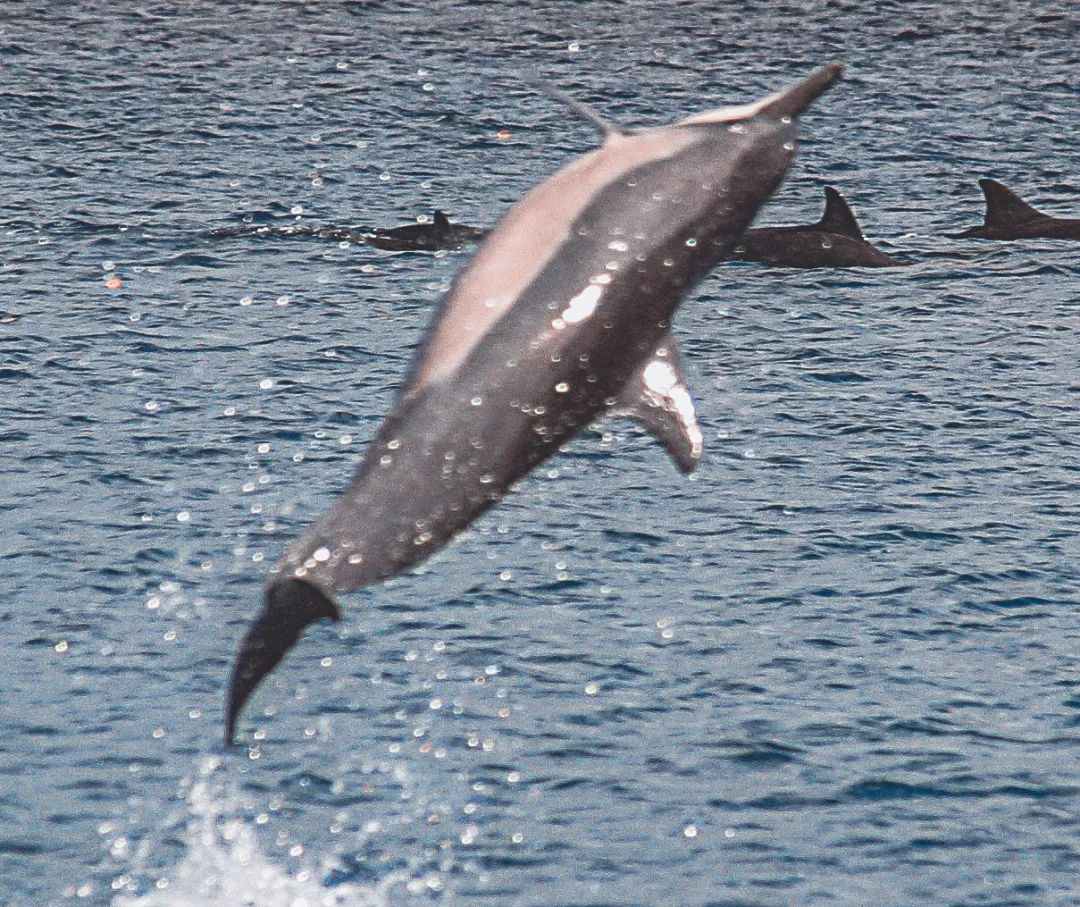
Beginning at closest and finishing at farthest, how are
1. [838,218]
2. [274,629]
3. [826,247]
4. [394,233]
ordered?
[274,629] < [838,218] < [826,247] < [394,233]

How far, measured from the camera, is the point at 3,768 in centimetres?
1927

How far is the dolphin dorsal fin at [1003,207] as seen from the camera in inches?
1453

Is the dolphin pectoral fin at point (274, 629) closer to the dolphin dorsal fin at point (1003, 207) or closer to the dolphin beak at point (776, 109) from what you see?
the dolphin beak at point (776, 109)

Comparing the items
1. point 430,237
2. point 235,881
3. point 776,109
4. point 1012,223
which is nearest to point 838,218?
point 1012,223

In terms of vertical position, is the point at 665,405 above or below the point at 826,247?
above

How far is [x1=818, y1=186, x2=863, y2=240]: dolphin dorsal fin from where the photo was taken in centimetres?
3547

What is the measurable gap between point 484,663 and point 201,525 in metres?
4.97

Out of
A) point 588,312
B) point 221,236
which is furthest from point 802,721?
point 221,236

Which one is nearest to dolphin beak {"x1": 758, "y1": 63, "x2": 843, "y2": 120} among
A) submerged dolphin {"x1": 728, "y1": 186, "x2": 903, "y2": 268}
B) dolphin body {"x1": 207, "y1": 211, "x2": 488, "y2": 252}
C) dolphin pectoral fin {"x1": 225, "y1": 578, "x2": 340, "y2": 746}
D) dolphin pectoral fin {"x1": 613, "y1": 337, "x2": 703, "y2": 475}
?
dolphin pectoral fin {"x1": 613, "y1": 337, "x2": 703, "y2": 475}

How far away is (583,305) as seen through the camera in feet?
36.3

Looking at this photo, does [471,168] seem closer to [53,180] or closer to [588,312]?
[53,180]

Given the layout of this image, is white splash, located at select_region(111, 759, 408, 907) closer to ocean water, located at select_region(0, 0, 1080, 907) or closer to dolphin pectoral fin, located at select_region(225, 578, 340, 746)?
ocean water, located at select_region(0, 0, 1080, 907)

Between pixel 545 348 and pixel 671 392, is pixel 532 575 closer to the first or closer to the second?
pixel 671 392

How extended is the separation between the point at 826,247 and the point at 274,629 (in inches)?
1057
